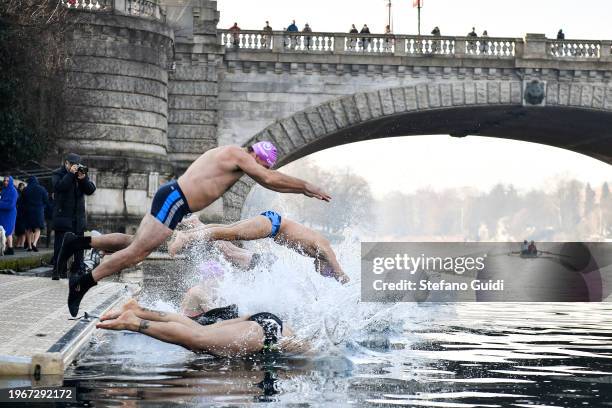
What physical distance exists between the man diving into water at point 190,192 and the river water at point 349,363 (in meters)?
0.68

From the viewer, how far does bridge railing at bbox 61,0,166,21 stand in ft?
113

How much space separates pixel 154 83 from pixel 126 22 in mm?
2043

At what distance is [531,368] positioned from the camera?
9492 mm

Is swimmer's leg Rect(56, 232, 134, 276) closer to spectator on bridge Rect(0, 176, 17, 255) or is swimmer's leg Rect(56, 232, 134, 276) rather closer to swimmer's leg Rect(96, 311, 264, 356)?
swimmer's leg Rect(96, 311, 264, 356)

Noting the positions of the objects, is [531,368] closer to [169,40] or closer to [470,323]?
[470,323]

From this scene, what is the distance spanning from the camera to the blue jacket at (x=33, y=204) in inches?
925

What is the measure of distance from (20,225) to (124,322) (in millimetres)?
17153

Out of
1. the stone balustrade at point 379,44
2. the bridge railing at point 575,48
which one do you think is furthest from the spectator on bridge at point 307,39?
the bridge railing at point 575,48

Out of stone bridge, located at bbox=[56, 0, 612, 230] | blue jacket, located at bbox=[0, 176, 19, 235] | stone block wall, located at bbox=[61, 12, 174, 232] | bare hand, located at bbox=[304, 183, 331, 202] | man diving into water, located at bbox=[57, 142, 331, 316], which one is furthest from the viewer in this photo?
stone bridge, located at bbox=[56, 0, 612, 230]

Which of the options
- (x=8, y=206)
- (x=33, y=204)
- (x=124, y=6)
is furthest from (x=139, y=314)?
(x=124, y=6)

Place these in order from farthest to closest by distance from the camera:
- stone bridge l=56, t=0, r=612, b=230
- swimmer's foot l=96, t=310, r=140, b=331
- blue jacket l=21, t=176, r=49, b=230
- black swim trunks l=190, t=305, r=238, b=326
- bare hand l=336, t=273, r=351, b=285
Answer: stone bridge l=56, t=0, r=612, b=230
blue jacket l=21, t=176, r=49, b=230
bare hand l=336, t=273, r=351, b=285
black swim trunks l=190, t=305, r=238, b=326
swimmer's foot l=96, t=310, r=140, b=331

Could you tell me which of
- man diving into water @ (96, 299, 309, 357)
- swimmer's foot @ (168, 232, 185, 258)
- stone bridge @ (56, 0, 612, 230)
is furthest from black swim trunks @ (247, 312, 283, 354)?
stone bridge @ (56, 0, 612, 230)

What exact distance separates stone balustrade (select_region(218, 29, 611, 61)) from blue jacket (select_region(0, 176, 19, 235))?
55.3 feet

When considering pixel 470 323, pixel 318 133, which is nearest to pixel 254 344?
pixel 470 323
